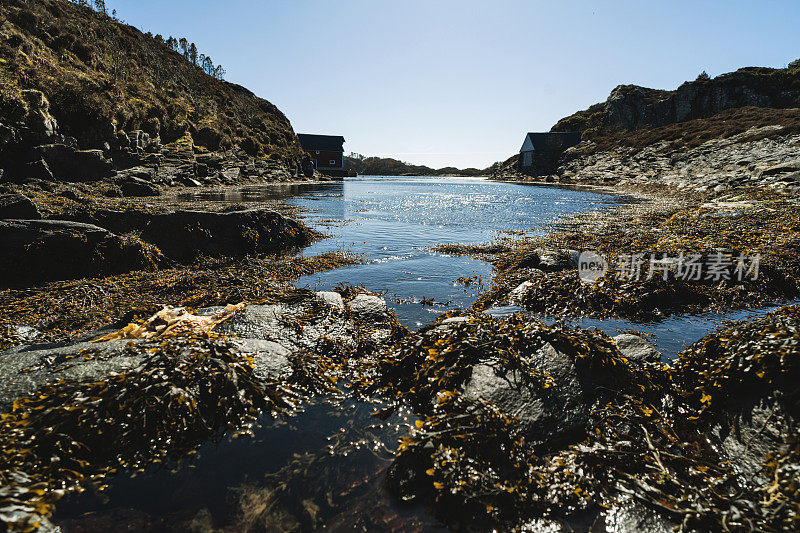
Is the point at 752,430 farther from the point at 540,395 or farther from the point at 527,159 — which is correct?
the point at 527,159

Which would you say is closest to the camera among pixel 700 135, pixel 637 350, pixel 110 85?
pixel 637 350

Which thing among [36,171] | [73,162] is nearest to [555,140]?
[73,162]

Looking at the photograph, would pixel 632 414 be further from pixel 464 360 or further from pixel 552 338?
pixel 464 360

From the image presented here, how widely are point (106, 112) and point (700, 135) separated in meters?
71.8

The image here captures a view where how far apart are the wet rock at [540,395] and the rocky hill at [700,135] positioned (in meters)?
31.7

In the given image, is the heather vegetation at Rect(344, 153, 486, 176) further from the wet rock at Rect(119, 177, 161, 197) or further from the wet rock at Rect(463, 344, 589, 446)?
the wet rock at Rect(463, 344, 589, 446)

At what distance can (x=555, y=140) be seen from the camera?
309 feet

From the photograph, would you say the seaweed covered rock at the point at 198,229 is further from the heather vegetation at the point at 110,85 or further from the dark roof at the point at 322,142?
the dark roof at the point at 322,142

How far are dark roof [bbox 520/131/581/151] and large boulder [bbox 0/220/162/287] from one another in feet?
336

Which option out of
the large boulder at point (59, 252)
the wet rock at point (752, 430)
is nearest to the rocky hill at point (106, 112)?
the large boulder at point (59, 252)

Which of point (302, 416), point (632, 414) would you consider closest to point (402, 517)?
point (302, 416)

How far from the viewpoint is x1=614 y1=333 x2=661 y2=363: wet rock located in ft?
16.6

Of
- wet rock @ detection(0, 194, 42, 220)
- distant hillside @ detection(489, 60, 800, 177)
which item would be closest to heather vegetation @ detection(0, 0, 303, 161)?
wet rock @ detection(0, 194, 42, 220)

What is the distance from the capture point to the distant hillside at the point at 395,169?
178000 millimetres
